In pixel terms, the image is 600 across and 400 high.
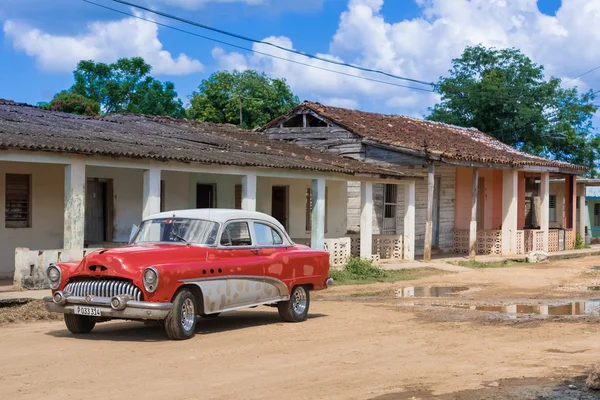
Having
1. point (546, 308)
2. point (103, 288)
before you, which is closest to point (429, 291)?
point (546, 308)

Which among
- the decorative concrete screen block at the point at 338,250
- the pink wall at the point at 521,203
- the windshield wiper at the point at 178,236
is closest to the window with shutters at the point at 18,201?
the decorative concrete screen block at the point at 338,250

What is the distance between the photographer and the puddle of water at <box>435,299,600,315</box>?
1419 centimetres

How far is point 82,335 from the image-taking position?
10.8 metres

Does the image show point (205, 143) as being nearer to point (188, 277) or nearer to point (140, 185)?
point (140, 185)

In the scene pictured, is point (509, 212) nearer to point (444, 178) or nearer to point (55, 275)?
point (444, 178)

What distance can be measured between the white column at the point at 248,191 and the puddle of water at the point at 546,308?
6.34 m

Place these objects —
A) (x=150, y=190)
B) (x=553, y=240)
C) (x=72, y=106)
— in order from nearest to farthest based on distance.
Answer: (x=150, y=190) < (x=553, y=240) < (x=72, y=106)

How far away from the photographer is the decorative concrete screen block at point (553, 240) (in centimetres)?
3164

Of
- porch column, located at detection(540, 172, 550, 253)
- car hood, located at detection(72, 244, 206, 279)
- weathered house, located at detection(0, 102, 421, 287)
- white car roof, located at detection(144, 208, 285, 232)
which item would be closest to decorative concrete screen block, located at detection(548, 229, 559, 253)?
porch column, located at detection(540, 172, 550, 253)

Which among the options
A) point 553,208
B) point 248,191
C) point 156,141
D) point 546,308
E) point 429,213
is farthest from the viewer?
point 553,208

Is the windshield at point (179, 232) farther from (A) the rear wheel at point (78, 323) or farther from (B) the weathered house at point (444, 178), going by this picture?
(B) the weathered house at point (444, 178)

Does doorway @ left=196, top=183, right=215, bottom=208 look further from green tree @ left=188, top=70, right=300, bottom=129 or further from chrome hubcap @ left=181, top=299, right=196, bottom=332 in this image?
green tree @ left=188, top=70, right=300, bottom=129

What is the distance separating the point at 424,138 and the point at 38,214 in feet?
43.0

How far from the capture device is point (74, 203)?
1630cm
